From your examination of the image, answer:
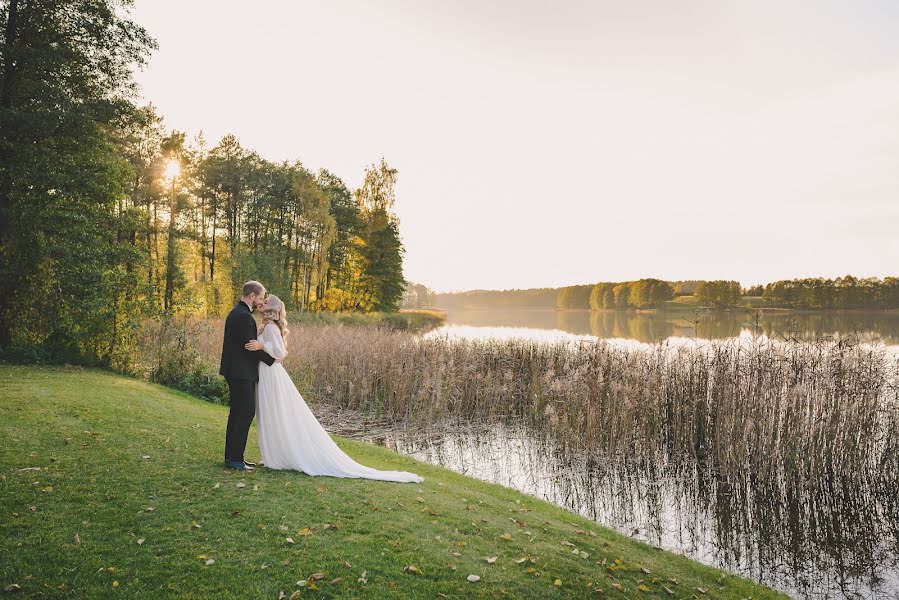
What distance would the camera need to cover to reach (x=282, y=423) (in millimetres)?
6496

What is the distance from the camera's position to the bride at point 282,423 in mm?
6473

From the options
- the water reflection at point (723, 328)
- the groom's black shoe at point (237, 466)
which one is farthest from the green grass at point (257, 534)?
the water reflection at point (723, 328)

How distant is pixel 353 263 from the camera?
45.2m

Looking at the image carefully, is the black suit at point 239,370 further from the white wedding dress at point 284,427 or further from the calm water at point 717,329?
the calm water at point 717,329

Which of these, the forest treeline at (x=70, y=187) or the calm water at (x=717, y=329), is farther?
the forest treeline at (x=70, y=187)

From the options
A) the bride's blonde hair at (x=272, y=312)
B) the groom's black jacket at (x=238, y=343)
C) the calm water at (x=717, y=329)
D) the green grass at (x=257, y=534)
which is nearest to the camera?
the green grass at (x=257, y=534)

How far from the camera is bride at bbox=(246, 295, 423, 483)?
6.47 meters

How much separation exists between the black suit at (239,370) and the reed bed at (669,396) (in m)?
6.14

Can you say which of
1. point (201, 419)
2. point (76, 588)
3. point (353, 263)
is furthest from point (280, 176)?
point (76, 588)

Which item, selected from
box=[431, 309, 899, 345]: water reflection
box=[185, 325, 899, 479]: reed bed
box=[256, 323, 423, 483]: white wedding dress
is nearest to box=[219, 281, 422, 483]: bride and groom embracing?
box=[256, 323, 423, 483]: white wedding dress

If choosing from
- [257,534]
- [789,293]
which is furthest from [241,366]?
[789,293]

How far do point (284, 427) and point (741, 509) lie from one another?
22.2 feet

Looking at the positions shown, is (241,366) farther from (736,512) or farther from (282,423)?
(736,512)

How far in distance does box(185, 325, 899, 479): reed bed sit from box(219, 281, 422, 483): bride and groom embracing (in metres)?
5.35
